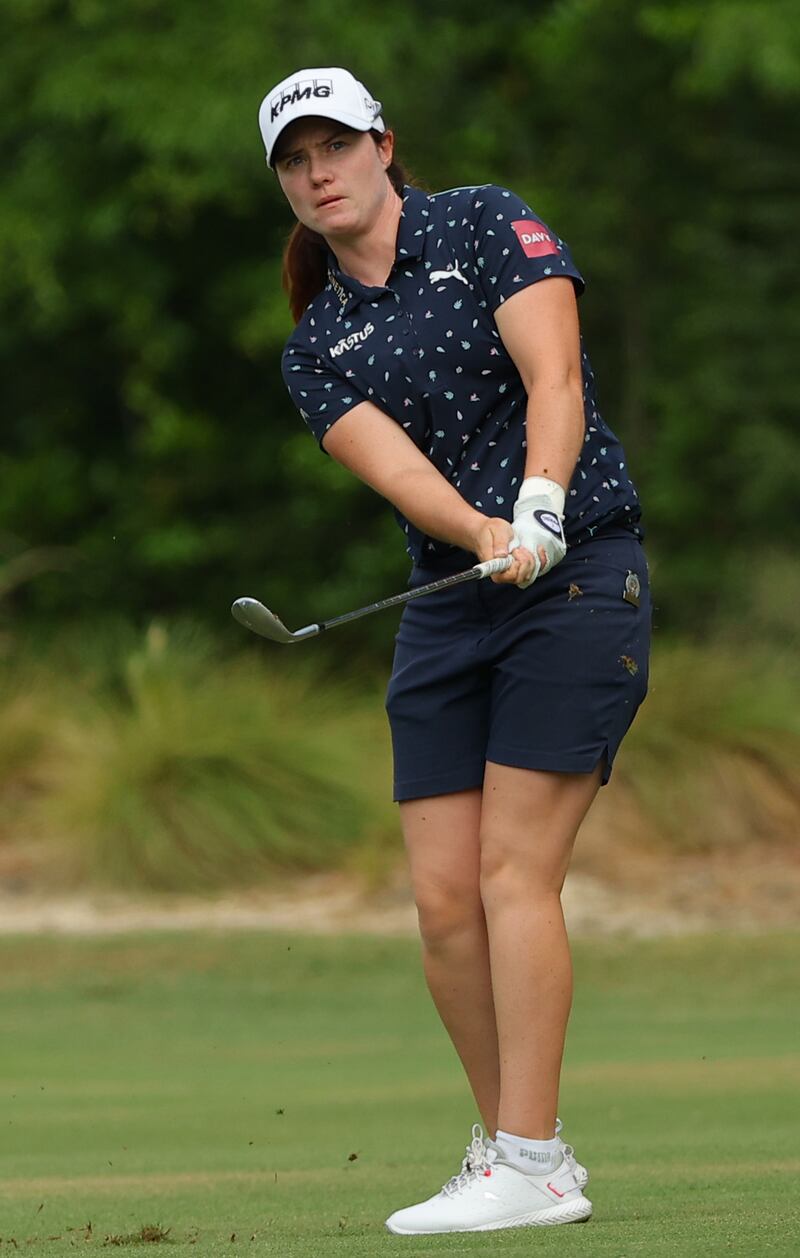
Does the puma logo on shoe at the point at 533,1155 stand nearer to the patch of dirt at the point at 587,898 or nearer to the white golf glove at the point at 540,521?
the white golf glove at the point at 540,521

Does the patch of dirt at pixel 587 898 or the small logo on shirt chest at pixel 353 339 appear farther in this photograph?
the patch of dirt at pixel 587 898

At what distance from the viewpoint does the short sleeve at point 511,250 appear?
3938 mm

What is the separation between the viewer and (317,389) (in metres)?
4.15

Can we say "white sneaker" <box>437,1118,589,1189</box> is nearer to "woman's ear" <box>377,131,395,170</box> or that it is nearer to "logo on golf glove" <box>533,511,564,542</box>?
"logo on golf glove" <box>533,511,564,542</box>

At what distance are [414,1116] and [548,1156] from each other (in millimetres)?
2738

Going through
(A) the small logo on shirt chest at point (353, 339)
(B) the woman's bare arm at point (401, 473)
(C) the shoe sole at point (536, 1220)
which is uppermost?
(A) the small logo on shirt chest at point (353, 339)

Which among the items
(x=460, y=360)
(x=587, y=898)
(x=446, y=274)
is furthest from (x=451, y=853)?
(x=587, y=898)

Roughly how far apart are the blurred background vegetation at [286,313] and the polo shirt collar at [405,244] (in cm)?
948

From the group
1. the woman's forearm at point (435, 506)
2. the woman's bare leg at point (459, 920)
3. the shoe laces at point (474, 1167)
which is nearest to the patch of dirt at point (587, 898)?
the woman's bare leg at point (459, 920)

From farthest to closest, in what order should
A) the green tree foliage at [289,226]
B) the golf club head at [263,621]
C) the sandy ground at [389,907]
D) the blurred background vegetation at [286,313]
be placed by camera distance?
1. the green tree foliage at [289,226]
2. the blurred background vegetation at [286,313]
3. the sandy ground at [389,907]
4. the golf club head at [263,621]

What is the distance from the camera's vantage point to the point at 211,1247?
3.66m

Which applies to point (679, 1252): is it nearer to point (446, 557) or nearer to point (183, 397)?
point (446, 557)

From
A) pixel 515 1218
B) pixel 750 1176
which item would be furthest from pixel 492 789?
pixel 750 1176

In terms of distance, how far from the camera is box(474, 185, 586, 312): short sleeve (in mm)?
3938
